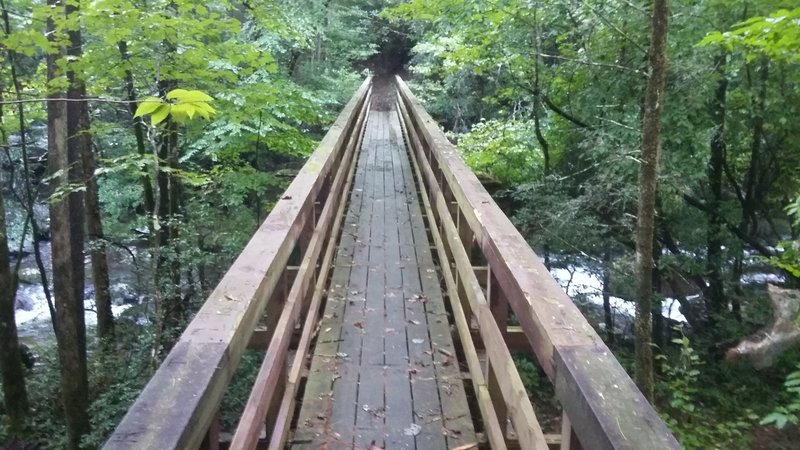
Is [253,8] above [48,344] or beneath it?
above

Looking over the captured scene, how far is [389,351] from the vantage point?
414cm

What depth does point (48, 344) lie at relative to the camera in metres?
14.0

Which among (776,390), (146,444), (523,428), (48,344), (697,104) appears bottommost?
(48,344)

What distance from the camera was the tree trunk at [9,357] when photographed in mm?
9562


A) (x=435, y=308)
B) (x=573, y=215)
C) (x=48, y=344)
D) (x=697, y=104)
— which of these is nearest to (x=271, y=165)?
(x=48, y=344)

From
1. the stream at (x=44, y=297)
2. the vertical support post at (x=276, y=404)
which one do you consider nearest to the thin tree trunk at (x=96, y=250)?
the stream at (x=44, y=297)

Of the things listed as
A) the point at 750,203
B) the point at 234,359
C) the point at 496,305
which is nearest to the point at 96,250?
the point at 496,305

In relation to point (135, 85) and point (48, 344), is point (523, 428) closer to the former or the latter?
point (135, 85)

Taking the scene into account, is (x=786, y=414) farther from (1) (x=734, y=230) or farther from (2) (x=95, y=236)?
(2) (x=95, y=236)

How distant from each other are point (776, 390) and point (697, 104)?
505 cm

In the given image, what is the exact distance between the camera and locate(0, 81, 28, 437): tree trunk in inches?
376

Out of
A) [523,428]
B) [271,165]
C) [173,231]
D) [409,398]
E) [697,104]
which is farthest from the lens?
[271,165]

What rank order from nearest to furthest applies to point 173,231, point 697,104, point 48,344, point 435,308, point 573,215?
point 435,308, point 697,104, point 573,215, point 173,231, point 48,344

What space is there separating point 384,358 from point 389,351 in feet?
0.38
